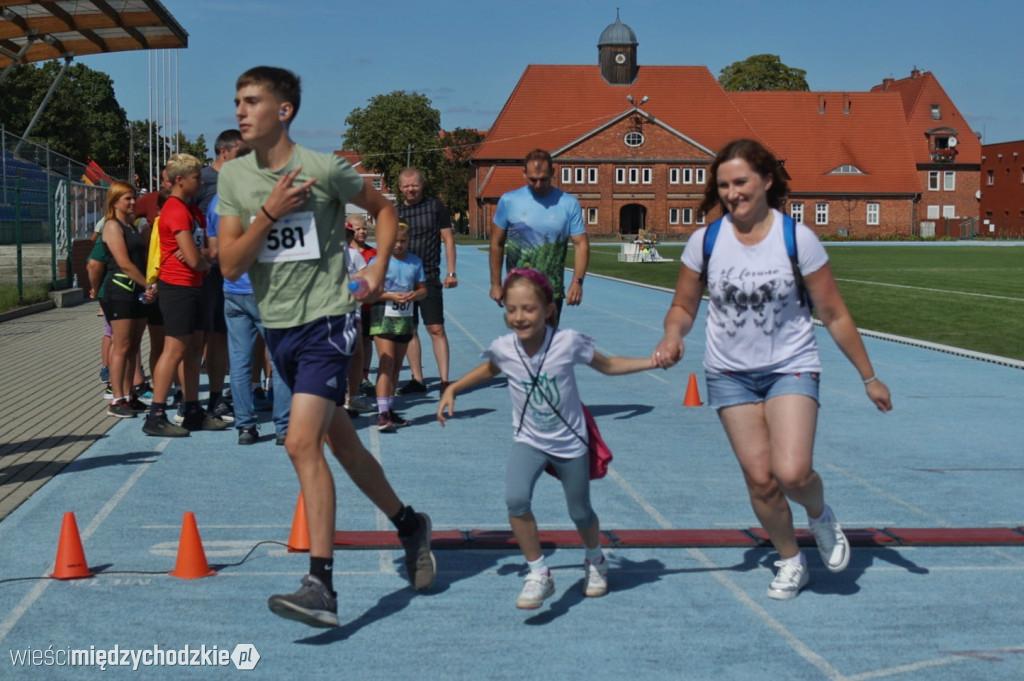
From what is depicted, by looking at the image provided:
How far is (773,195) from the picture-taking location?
5410mm

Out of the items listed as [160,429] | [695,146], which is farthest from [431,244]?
[695,146]

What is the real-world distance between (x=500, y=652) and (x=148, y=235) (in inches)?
280

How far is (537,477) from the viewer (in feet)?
17.1

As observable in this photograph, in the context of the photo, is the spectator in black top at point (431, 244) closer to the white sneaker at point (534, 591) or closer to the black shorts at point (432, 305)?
the black shorts at point (432, 305)

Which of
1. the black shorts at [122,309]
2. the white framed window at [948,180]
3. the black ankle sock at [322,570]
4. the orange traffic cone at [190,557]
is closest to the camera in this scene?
the black ankle sock at [322,570]

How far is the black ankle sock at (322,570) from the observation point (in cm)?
482

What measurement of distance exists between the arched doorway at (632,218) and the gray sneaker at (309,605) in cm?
8987

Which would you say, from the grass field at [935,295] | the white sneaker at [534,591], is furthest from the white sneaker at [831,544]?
the grass field at [935,295]

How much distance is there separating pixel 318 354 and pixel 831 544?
2273 millimetres

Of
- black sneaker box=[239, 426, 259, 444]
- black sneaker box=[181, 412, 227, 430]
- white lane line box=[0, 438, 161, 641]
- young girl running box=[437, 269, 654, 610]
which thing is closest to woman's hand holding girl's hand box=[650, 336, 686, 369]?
young girl running box=[437, 269, 654, 610]

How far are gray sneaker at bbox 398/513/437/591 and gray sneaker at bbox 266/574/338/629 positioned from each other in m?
0.62

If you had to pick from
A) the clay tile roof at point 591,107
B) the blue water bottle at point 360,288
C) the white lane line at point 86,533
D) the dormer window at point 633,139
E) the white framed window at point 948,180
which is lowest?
the white lane line at point 86,533

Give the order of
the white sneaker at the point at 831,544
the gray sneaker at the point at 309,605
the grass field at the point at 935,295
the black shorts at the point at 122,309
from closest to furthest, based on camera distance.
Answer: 1. the gray sneaker at the point at 309,605
2. the white sneaker at the point at 831,544
3. the black shorts at the point at 122,309
4. the grass field at the point at 935,295

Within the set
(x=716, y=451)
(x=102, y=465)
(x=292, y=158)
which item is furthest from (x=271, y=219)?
(x=716, y=451)
